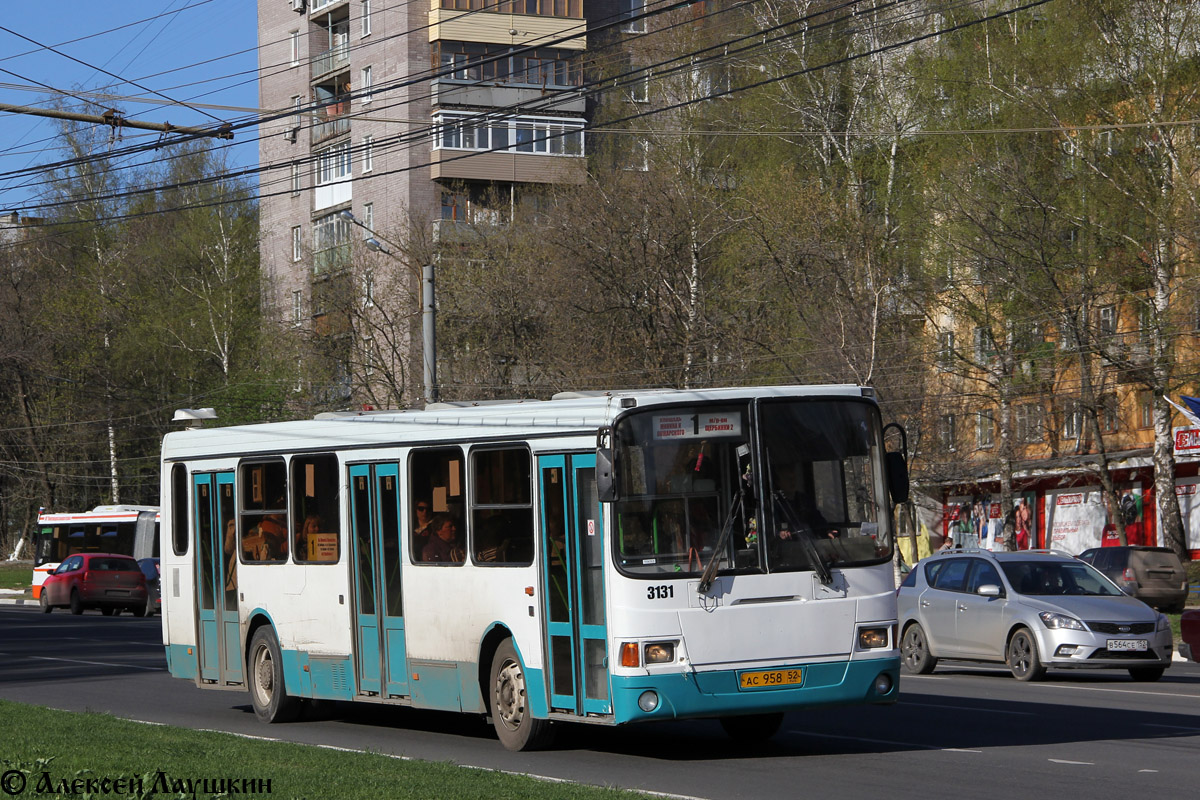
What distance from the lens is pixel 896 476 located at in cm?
1291

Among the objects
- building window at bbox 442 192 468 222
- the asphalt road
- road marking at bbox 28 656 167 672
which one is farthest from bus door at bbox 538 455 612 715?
building window at bbox 442 192 468 222

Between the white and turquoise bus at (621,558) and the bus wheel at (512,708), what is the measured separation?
0.02 meters

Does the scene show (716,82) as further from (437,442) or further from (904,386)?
(437,442)

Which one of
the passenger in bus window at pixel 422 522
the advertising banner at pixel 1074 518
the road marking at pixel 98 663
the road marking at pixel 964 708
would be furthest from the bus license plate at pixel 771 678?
the advertising banner at pixel 1074 518

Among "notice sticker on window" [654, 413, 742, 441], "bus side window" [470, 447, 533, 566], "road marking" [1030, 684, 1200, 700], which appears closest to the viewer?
"notice sticker on window" [654, 413, 742, 441]

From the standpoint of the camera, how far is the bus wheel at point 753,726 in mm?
13688

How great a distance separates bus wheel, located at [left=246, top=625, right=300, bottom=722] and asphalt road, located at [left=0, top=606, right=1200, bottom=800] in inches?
8.7

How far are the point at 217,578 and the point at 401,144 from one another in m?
37.8

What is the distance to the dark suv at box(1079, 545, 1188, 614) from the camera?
3269 centimetres

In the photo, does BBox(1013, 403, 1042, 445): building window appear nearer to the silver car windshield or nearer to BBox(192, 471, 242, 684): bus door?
the silver car windshield

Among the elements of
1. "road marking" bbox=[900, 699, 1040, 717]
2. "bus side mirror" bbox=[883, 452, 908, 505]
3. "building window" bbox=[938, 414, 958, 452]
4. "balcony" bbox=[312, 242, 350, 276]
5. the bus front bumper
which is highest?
"balcony" bbox=[312, 242, 350, 276]

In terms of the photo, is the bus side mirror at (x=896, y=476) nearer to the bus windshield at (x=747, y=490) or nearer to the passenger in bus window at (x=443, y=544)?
the bus windshield at (x=747, y=490)

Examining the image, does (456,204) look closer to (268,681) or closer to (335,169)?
(335,169)


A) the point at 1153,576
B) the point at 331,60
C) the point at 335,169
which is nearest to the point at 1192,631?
the point at 1153,576
